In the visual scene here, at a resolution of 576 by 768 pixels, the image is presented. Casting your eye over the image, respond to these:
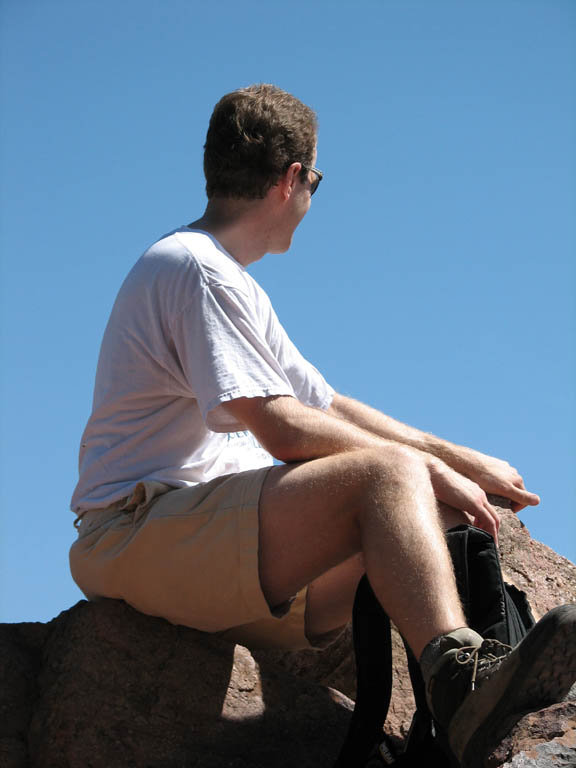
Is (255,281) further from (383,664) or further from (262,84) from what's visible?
(383,664)

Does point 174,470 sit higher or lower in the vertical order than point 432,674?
higher

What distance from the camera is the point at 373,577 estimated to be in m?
2.72

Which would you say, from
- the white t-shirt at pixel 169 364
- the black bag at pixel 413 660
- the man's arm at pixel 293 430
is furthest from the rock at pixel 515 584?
the man's arm at pixel 293 430

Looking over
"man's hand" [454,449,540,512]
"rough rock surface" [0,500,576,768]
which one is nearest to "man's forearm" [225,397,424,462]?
"rough rock surface" [0,500,576,768]

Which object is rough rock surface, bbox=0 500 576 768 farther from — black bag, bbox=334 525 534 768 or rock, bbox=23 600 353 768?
black bag, bbox=334 525 534 768

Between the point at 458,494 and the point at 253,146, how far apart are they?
5.01 feet

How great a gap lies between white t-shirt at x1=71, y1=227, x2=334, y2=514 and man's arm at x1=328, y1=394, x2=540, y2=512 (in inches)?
35.1

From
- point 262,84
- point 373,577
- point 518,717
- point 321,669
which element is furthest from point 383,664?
point 262,84

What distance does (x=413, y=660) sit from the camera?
2877 millimetres

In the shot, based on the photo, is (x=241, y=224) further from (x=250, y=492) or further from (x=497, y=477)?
(x=497, y=477)

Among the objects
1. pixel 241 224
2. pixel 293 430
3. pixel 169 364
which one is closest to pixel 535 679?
pixel 293 430

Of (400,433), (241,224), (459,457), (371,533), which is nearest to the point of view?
(371,533)

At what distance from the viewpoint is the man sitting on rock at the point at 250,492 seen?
8.25ft

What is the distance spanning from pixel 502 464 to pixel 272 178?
1.50 meters
